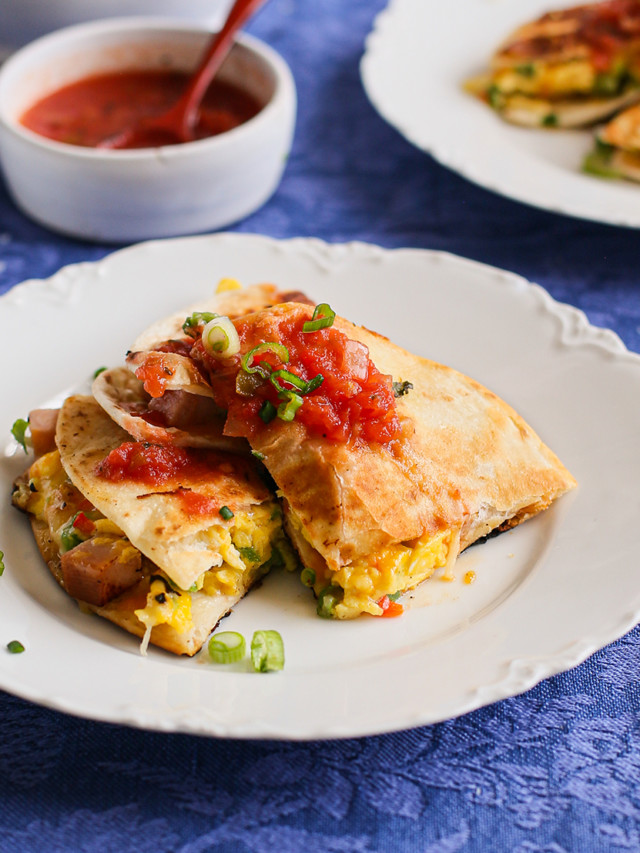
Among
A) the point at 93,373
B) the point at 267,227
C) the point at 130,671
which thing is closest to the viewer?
the point at 130,671

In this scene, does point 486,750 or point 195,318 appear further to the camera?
point 195,318

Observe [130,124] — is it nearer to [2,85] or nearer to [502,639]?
[2,85]

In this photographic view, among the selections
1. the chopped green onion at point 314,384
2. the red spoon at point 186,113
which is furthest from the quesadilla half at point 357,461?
the red spoon at point 186,113

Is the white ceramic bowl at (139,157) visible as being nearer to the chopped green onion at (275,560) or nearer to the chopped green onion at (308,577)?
the chopped green onion at (275,560)

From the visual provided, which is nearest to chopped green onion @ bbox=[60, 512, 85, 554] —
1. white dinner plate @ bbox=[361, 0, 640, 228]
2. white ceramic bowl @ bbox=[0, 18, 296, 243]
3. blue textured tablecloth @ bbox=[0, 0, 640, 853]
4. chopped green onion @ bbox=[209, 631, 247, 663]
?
blue textured tablecloth @ bbox=[0, 0, 640, 853]

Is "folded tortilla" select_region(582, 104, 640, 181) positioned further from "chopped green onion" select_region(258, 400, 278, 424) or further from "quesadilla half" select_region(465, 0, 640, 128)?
"chopped green onion" select_region(258, 400, 278, 424)

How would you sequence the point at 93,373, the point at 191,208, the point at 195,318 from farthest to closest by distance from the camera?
the point at 191,208
the point at 93,373
the point at 195,318

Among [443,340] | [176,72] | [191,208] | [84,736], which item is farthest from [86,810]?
[176,72]

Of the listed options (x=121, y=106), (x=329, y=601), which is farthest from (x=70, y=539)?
(x=121, y=106)
